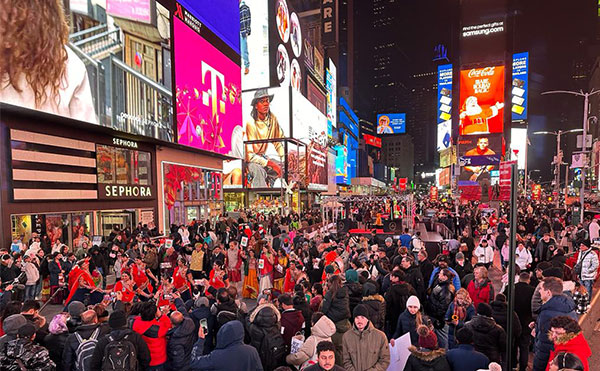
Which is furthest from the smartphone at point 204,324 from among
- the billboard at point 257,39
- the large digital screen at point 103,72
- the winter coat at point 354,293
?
the billboard at point 257,39

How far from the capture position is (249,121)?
4866cm

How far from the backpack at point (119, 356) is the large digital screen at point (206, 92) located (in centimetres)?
2238

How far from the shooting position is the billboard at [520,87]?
258 feet

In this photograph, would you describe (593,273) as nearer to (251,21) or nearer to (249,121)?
(249,121)

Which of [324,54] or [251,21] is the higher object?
[324,54]

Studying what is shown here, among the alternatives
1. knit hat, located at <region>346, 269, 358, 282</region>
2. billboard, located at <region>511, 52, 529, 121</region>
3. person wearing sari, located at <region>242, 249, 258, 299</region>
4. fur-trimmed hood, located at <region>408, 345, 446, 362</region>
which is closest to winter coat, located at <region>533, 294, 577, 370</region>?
fur-trimmed hood, located at <region>408, 345, 446, 362</region>

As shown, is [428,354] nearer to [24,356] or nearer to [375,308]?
[375,308]

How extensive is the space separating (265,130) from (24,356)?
45603mm

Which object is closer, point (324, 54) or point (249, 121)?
A: point (249, 121)

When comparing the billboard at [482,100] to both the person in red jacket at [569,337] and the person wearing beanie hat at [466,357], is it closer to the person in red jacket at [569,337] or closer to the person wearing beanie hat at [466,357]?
the person in red jacket at [569,337]

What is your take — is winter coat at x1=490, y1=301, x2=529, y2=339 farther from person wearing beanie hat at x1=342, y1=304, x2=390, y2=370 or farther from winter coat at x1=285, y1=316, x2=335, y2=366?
winter coat at x1=285, y1=316, x2=335, y2=366

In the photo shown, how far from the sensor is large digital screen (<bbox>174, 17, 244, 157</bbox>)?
25.1 metres

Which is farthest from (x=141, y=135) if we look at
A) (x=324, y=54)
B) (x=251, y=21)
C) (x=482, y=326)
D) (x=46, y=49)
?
(x=324, y=54)

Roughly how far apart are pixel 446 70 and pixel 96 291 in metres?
103
